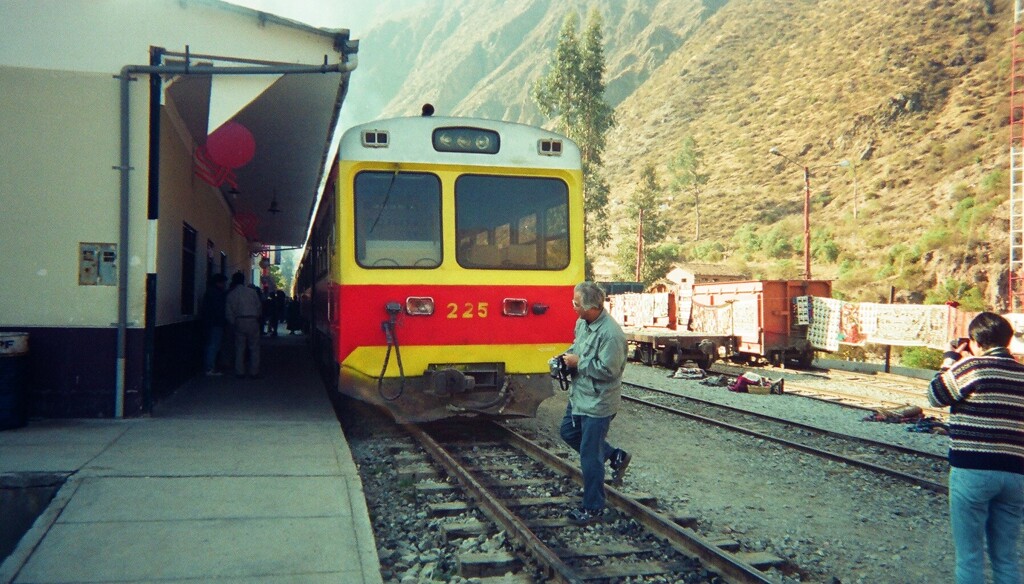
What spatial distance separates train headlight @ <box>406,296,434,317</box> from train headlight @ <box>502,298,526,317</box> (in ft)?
2.47

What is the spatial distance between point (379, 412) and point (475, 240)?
146 inches

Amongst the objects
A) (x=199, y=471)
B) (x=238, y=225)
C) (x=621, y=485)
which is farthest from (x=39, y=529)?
(x=238, y=225)

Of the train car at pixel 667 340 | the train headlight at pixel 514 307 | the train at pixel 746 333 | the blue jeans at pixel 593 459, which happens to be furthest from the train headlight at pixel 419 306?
the train at pixel 746 333

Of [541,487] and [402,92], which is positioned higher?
[402,92]

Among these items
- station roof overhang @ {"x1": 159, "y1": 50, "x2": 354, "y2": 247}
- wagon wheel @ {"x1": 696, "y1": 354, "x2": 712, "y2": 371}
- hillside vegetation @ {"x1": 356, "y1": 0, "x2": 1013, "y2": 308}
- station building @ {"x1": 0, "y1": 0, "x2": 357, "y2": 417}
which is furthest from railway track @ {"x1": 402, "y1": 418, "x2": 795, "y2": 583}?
hillside vegetation @ {"x1": 356, "y1": 0, "x2": 1013, "y2": 308}

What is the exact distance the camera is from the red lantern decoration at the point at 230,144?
11539mm

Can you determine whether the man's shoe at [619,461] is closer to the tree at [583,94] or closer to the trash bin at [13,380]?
the trash bin at [13,380]

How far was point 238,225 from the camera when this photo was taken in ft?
69.7

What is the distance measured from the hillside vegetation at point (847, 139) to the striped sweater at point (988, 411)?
33518mm

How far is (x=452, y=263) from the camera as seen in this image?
7711mm

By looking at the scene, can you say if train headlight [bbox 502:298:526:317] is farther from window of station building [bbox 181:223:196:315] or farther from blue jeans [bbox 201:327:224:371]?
blue jeans [bbox 201:327:224:371]

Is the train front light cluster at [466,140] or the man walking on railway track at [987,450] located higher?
the train front light cluster at [466,140]

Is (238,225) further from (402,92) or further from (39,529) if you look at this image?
(402,92)

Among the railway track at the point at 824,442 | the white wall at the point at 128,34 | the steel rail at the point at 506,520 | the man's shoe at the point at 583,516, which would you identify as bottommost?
the railway track at the point at 824,442
